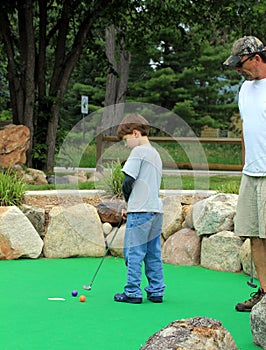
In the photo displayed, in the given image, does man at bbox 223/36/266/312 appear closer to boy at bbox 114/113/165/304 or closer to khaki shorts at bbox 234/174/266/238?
khaki shorts at bbox 234/174/266/238

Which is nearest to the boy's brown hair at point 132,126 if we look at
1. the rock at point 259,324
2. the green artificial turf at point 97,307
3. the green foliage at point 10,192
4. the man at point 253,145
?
the man at point 253,145

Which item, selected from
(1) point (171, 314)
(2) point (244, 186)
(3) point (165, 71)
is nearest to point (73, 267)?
(1) point (171, 314)

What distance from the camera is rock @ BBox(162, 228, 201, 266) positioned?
658 cm

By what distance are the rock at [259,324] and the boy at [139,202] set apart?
3.93 ft

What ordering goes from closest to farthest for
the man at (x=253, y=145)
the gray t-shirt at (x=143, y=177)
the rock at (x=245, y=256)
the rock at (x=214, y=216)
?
the man at (x=253, y=145)
the gray t-shirt at (x=143, y=177)
the rock at (x=245, y=256)
the rock at (x=214, y=216)

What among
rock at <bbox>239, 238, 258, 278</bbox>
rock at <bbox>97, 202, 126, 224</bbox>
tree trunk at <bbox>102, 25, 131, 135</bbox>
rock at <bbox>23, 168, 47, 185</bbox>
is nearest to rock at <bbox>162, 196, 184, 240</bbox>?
rock at <bbox>97, 202, 126, 224</bbox>

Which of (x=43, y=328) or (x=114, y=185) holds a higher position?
(x=114, y=185)

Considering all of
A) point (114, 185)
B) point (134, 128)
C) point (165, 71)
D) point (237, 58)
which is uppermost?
point (165, 71)

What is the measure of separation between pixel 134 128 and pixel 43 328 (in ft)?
4.90

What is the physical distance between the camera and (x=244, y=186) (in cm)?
450

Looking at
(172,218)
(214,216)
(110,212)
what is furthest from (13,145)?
(214,216)

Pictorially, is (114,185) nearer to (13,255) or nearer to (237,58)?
(13,255)

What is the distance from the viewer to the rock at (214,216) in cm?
652

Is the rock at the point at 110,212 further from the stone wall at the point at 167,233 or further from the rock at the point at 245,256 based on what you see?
the rock at the point at 245,256
